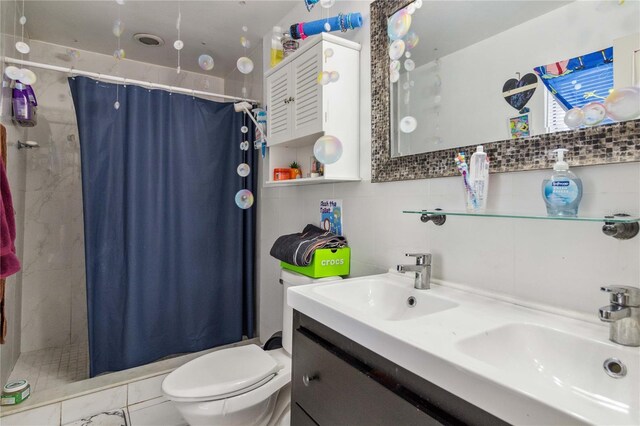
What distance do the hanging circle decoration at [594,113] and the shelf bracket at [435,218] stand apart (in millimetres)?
462

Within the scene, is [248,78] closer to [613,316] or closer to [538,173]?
[538,173]

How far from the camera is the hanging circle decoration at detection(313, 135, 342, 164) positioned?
4.25ft

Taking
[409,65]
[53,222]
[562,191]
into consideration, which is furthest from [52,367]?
[562,191]

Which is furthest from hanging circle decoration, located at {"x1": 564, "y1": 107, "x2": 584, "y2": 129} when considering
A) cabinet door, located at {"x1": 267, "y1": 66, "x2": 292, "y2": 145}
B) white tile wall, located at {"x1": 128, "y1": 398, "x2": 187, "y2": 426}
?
white tile wall, located at {"x1": 128, "y1": 398, "x2": 187, "y2": 426}

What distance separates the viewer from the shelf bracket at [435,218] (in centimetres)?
112

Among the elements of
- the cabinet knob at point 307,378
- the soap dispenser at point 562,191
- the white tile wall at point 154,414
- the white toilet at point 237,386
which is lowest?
the white tile wall at point 154,414

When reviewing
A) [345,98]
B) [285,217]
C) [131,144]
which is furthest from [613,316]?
[131,144]

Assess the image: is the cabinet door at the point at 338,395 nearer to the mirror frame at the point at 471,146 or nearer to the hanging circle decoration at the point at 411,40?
the mirror frame at the point at 471,146

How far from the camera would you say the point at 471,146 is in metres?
1.04

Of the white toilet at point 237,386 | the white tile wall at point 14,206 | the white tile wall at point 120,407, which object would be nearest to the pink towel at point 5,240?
the white tile wall at point 14,206

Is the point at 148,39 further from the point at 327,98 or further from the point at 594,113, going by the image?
the point at 594,113

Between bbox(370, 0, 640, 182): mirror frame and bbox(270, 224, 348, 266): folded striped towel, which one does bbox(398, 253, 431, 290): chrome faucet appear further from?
bbox(270, 224, 348, 266): folded striped towel

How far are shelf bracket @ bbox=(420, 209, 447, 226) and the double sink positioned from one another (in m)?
0.26

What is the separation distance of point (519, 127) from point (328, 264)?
883 mm
